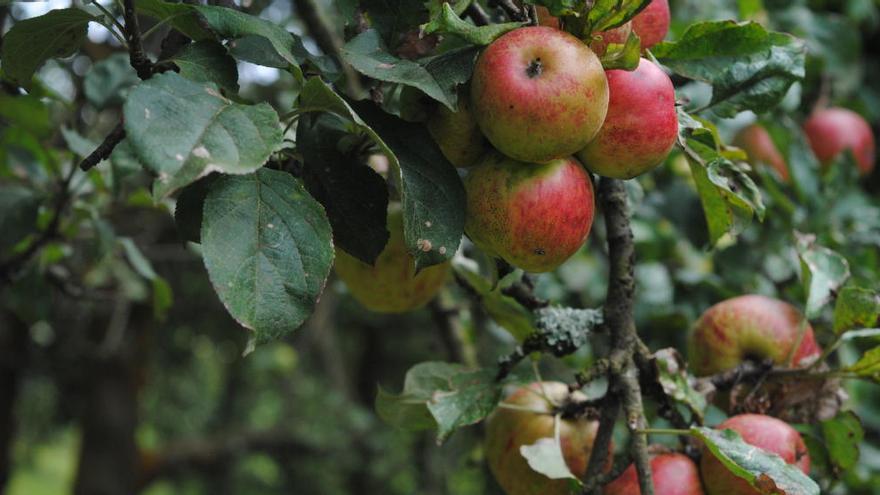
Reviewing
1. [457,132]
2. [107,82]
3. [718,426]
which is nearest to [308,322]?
[107,82]

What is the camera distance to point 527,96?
0.69 m

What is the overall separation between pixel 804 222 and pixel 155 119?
1.30 m

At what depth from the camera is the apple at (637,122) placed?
75 cm

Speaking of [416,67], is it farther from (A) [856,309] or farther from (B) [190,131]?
(A) [856,309]

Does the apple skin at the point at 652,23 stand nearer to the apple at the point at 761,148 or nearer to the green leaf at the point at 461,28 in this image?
the green leaf at the point at 461,28

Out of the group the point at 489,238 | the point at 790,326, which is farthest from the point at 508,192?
the point at 790,326

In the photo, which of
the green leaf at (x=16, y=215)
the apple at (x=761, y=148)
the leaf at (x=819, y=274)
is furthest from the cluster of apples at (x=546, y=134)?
the apple at (x=761, y=148)

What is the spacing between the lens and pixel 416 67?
2.27ft

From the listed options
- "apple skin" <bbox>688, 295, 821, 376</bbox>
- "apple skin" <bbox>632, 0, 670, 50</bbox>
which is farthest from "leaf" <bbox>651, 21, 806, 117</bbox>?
"apple skin" <bbox>688, 295, 821, 376</bbox>

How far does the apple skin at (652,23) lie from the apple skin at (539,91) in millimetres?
160

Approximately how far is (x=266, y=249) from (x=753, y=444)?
537 mm

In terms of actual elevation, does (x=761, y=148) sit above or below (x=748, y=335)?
below

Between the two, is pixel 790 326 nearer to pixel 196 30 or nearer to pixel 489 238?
pixel 489 238

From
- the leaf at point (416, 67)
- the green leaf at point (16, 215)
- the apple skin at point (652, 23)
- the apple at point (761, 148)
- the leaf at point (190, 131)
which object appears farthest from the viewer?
the apple at point (761, 148)
